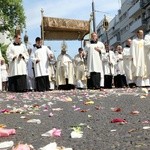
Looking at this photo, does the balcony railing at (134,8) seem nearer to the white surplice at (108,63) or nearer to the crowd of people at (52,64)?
the white surplice at (108,63)

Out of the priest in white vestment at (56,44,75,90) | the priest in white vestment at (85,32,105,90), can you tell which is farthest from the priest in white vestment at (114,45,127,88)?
the priest in white vestment at (85,32,105,90)

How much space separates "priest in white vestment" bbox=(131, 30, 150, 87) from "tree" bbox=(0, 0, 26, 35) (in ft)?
96.4

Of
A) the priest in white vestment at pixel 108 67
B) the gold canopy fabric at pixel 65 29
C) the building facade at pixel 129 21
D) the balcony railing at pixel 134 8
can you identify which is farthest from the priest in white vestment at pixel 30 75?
the balcony railing at pixel 134 8

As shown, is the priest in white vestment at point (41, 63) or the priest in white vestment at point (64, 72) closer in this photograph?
the priest in white vestment at point (41, 63)

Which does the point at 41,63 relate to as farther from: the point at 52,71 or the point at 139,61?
the point at 139,61

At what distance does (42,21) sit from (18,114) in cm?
1427

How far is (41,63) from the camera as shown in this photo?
1945cm

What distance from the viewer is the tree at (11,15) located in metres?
48.2

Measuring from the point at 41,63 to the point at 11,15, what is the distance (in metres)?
31.1

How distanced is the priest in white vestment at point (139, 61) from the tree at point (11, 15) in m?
29.4

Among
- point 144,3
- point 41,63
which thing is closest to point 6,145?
Result: point 41,63

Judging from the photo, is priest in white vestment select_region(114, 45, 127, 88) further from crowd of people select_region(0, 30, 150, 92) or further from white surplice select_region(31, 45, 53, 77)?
white surplice select_region(31, 45, 53, 77)

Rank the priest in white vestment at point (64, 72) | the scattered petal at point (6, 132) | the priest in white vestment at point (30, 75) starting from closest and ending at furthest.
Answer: the scattered petal at point (6, 132)
the priest in white vestment at point (30, 75)
the priest in white vestment at point (64, 72)

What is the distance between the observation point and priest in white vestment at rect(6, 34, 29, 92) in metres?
18.4
